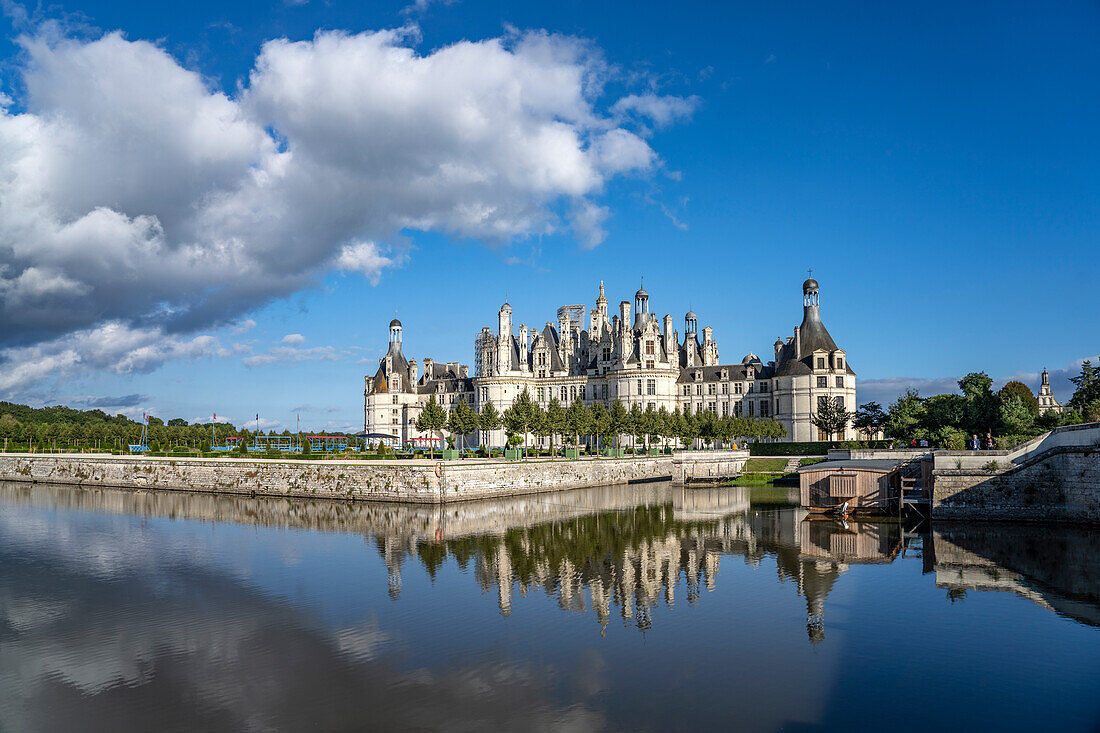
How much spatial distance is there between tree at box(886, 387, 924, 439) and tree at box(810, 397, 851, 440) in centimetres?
1045

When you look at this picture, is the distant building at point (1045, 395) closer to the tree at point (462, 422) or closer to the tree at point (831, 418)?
the tree at point (831, 418)

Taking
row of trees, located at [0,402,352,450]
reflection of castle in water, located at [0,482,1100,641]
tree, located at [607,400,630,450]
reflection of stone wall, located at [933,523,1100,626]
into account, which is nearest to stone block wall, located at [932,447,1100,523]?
reflection of stone wall, located at [933,523,1100,626]

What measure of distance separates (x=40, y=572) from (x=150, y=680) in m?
13.6

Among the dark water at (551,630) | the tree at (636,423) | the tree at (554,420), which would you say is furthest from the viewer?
the tree at (636,423)

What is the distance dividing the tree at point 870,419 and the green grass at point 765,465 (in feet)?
38.9

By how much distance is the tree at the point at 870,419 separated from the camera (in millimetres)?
74562

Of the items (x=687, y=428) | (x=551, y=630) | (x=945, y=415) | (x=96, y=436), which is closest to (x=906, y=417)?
(x=945, y=415)

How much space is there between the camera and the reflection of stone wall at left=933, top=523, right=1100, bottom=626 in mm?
20047

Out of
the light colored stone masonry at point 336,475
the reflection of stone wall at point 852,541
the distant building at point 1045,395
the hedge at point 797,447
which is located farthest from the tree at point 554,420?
the distant building at point 1045,395

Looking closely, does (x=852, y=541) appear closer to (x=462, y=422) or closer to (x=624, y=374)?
(x=462, y=422)

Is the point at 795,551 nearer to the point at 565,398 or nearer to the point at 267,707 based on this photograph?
the point at 267,707

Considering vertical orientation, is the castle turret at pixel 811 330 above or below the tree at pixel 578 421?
above

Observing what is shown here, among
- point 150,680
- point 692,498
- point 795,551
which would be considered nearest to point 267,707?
point 150,680

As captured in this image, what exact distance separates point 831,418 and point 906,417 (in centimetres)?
1542
